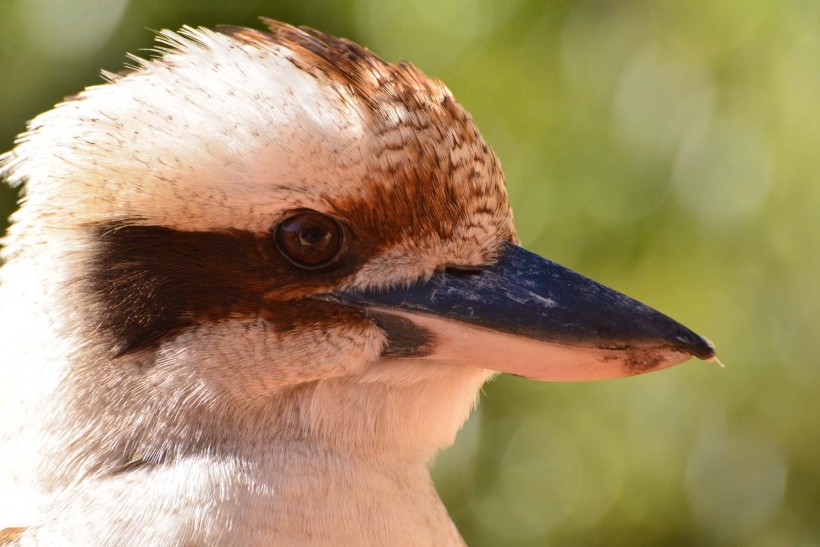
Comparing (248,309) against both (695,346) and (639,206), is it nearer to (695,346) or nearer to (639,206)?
(695,346)

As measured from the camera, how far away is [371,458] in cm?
208

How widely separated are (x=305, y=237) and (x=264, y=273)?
99 mm

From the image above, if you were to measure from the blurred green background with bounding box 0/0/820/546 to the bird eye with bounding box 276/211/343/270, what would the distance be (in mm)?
2407

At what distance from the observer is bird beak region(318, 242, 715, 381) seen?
6.57ft

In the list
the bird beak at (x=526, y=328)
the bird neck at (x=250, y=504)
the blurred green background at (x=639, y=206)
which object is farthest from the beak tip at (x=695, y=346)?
the blurred green background at (x=639, y=206)

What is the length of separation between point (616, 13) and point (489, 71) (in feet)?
1.81

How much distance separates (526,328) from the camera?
2018mm

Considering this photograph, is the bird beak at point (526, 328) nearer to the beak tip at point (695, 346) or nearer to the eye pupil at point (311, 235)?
the beak tip at point (695, 346)

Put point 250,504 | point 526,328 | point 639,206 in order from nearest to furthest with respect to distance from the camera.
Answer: point 250,504 → point 526,328 → point 639,206

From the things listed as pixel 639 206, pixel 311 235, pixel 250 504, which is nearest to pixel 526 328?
pixel 311 235

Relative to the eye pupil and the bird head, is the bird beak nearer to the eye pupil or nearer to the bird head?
the bird head

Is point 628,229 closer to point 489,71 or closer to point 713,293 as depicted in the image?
point 713,293

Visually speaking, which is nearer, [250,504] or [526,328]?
[250,504]

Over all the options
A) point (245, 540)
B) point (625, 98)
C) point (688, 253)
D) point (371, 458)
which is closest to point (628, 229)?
point (688, 253)
